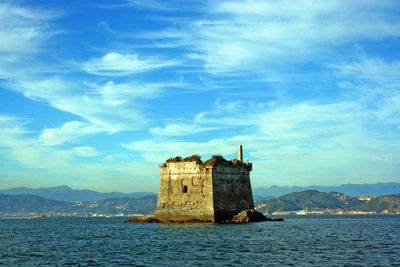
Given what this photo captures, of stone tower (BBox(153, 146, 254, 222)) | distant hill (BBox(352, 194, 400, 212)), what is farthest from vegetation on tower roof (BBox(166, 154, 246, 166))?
distant hill (BBox(352, 194, 400, 212))

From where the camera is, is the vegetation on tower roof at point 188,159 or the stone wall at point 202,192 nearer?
the stone wall at point 202,192

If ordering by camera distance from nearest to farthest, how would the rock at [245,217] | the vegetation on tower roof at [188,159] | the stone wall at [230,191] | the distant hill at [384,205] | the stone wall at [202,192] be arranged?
the stone wall at [202,192] < the stone wall at [230,191] < the rock at [245,217] < the vegetation on tower roof at [188,159] < the distant hill at [384,205]

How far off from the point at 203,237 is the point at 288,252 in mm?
9306

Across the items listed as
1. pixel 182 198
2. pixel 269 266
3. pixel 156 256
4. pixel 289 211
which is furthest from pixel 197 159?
pixel 289 211

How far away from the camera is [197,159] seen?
5216 cm

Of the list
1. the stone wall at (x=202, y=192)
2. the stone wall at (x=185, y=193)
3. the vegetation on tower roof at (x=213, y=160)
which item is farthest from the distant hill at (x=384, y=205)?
the stone wall at (x=185, y=193)

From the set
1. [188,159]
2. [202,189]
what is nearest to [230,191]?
[202,189]

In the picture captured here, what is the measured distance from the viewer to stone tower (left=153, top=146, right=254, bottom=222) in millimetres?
49875

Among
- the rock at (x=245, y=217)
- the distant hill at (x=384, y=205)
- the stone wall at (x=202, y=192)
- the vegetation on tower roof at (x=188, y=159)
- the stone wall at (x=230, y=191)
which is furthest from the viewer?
the distant hill at (x=384, y=205)

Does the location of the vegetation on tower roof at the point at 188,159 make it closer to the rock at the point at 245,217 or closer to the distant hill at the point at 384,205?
the rock at the point at 245,217

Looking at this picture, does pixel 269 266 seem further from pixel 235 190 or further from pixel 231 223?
pixel 235 190

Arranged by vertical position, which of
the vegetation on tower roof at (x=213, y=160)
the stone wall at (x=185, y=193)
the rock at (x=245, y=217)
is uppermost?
the vegetation on tower roof at (x=213, y=160)

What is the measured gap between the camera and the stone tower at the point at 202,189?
49.9 m

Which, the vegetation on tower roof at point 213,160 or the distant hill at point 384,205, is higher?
the vegetation on tower roof at point 213,160
